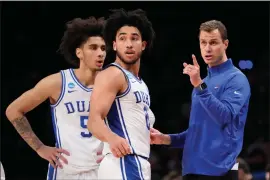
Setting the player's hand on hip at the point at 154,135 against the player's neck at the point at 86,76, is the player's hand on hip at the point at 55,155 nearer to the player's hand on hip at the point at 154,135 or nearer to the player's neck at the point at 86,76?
the player's neck at the point at 86,76

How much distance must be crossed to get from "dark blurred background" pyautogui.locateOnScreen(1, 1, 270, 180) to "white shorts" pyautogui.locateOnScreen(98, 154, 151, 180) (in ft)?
18.3

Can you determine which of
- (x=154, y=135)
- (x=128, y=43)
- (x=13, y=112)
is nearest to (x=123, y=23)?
(x=128, y=43)

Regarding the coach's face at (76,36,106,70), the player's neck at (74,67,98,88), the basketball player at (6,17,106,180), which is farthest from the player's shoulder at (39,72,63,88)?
the coach's face at (76,36,106,70)

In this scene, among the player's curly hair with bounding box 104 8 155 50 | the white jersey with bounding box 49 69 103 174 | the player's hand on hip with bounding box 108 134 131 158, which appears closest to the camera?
the player's hand on hip with bounding box 108 134 131 158

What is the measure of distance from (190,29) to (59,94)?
6084 millimetres

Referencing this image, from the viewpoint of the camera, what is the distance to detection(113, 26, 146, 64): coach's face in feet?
14.2

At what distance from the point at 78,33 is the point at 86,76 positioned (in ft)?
1.51

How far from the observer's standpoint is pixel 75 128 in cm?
529

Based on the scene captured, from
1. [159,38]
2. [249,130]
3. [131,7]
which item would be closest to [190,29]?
[159,38]

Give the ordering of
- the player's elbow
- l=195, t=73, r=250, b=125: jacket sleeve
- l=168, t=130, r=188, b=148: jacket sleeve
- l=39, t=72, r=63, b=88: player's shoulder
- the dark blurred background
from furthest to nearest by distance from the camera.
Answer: the dark blurred background → the player's elbow → l=39, t=72, r=63, b=88: player's shoulder → l=168, t=130, r=188, b=148: jacket sleeve → l=195, t=73, r=250, b=125: jacket sleeve

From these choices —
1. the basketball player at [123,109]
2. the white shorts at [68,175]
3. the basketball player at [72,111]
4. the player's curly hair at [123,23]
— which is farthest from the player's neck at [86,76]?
the basketball player at [123,109]

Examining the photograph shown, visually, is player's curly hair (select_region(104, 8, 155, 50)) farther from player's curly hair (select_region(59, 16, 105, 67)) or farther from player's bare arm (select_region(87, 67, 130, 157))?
player's curly hair (select_region(59, 16, 105, 67))

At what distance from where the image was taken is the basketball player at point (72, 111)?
5.27 m

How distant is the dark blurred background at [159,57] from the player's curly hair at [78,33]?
4203 millimetres
